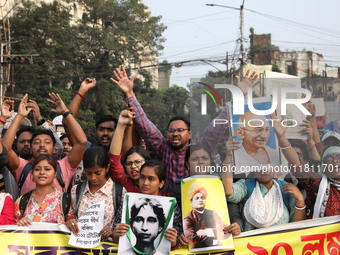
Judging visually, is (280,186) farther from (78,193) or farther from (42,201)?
(42,201)

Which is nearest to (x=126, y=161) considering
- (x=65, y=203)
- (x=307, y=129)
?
(x=65, y=203)

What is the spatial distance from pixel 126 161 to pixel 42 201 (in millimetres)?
787

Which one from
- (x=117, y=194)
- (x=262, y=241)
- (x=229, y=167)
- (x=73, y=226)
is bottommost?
(x=262, y=241)

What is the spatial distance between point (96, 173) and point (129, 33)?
31.2 metres

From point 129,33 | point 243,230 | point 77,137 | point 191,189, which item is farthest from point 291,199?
point 129,33

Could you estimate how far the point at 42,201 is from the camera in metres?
4.30

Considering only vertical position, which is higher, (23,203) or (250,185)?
(250,185)

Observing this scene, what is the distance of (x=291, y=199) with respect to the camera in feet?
13.7

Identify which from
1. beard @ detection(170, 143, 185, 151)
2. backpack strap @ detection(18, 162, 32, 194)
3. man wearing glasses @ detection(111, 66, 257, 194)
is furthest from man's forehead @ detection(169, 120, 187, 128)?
backpack strap @ detection(18, 162, 32, 194)

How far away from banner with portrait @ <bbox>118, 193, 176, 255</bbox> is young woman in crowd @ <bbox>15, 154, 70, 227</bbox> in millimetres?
582

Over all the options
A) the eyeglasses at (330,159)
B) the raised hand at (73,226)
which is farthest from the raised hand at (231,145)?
the raised hand at (73,226)

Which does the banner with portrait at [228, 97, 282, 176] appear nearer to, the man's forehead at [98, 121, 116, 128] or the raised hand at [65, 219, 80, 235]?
the raised hand at [65, 219, 80, 235]

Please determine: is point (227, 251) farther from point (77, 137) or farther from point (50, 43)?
point (50, 43)

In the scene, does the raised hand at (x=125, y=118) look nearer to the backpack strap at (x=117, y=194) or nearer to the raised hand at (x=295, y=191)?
the backpack strap at (x=117, y=194)
